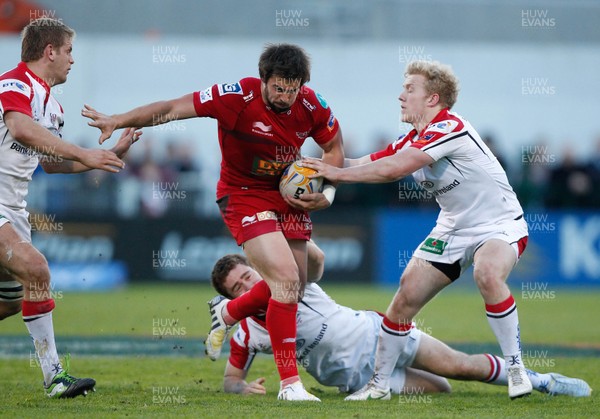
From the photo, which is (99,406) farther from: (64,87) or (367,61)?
(367,61)

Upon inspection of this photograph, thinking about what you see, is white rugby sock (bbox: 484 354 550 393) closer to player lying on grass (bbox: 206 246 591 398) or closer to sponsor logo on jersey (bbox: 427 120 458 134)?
player lying on grass (bbox: 206 246 591 398)

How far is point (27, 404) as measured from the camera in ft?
21.2

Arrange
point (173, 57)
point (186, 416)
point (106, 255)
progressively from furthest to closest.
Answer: point (173, 57) < point (106, 255) < point (186, 416)

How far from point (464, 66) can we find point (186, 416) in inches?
745

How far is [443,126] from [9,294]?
139 inches

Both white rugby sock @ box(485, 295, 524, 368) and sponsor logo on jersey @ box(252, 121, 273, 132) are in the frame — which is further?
sponsor logo on jersey @ box(252, 121, 273, 132)

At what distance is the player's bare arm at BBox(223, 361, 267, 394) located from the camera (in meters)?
7.10

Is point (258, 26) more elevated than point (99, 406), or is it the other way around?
point (258, 26)

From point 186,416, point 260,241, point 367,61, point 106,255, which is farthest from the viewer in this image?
point 367,61

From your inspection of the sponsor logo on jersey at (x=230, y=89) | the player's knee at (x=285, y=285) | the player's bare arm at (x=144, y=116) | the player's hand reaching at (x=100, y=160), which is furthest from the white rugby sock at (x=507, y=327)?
the player's hand reaching at (x=100, y=160)

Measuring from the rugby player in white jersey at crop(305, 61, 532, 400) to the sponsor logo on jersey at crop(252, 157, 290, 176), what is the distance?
0.31 metres

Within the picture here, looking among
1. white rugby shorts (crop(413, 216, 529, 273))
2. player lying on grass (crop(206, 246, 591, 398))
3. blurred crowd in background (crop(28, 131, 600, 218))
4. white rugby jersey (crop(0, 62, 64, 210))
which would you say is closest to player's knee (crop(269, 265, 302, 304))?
player lying on grass (crop(206, 246, 591, 398))

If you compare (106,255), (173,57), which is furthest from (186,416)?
(173,57)

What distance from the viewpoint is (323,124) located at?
287 inches
